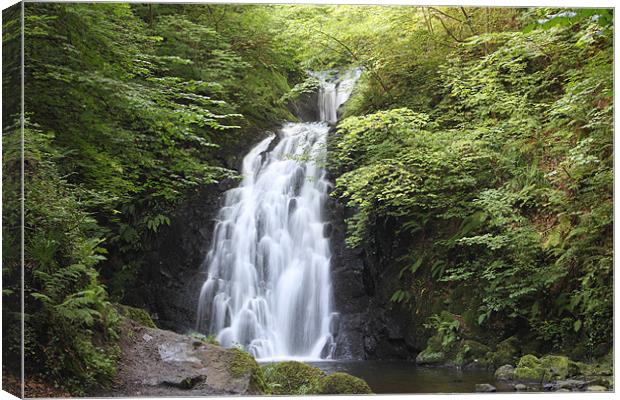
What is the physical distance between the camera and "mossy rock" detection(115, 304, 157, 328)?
22.1 ft

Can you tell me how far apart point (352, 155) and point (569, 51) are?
2.42 meters

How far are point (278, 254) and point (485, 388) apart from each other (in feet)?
9.21

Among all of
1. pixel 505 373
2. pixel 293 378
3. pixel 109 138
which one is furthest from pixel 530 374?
pixel 109 138

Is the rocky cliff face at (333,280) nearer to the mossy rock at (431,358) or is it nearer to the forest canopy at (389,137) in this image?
the forest canopy at (389,137)

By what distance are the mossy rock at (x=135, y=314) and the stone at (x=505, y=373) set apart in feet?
10.8

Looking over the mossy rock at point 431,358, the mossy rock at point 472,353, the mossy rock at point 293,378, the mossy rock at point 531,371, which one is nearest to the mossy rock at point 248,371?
the mossy rock at point 293,378

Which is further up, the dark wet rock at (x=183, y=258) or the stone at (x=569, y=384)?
the dark wet rock at (x=183, y=258)

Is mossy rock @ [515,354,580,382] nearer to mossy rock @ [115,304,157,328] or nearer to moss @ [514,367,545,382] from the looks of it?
moss @ [514,367,545,382]

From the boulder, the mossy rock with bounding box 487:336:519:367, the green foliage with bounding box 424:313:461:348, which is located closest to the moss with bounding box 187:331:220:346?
the green foliage with bounding box 424:313:461:348

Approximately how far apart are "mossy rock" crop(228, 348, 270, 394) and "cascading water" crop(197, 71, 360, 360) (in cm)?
116

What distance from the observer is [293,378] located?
6.48 meters

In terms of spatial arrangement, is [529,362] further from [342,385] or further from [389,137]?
[389,137]

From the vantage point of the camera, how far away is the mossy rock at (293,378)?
6.37m

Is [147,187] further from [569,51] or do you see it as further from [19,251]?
[569,51]
